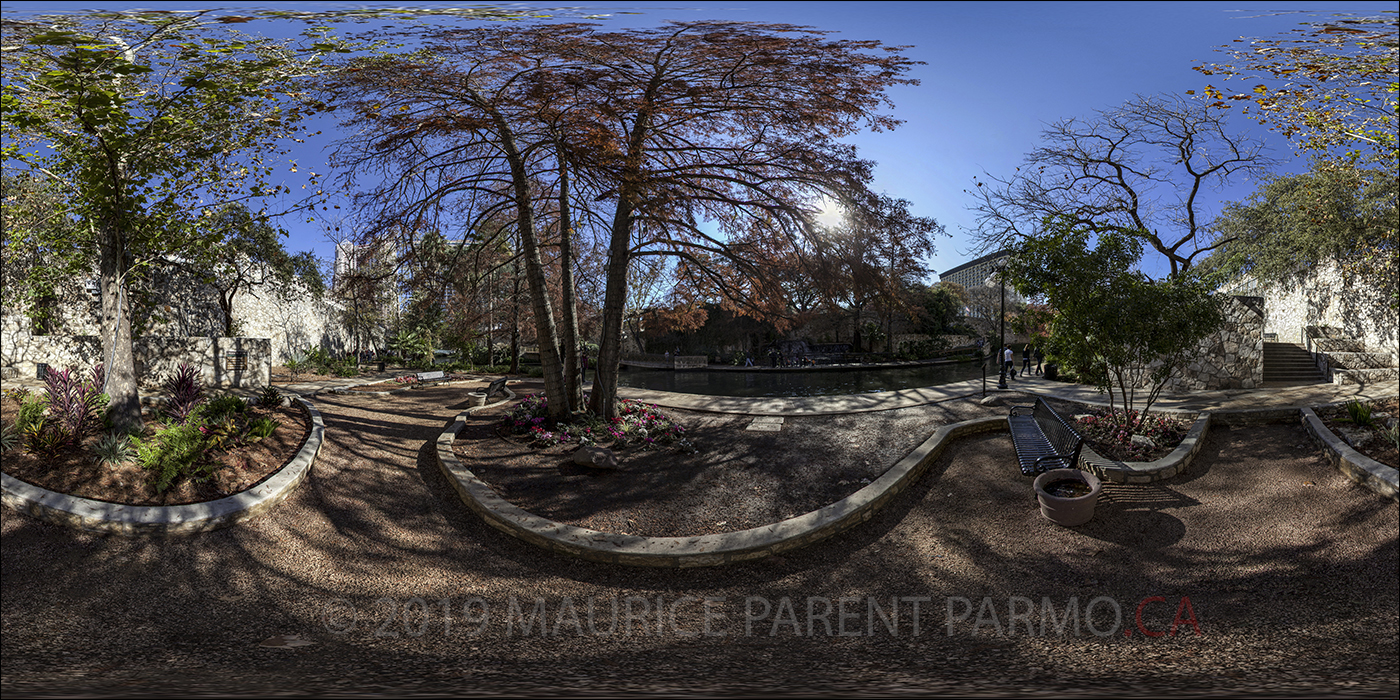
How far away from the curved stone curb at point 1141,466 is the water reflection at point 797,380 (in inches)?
326

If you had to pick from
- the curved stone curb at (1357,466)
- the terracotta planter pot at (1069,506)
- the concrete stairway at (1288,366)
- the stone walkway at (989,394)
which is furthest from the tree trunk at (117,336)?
the concrete stairway at (1288,366)

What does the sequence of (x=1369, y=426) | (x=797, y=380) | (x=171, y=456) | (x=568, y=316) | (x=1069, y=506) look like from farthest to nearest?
(x=797, y=380) < (x=568, y=316) < (x=1369, y=426) < (x=171, y=456) < (x=1069, y=506)

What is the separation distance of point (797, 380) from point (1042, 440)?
1303 centimetres

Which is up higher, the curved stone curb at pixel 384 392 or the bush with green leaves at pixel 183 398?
the bush with green leaves at pixel 183 398

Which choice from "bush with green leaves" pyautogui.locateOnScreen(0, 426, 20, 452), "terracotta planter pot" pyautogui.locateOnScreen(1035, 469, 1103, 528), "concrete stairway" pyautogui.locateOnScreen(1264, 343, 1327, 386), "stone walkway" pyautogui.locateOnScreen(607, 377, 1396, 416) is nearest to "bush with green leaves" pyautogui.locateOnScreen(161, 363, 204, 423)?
"bush with green leaves" pyautogui.locateOnScreen(0, 426, 20, 452)

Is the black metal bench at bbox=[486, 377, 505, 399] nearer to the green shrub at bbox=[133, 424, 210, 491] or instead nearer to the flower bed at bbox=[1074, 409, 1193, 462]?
the green shrub at bbox=[133, 424, 210, 491]

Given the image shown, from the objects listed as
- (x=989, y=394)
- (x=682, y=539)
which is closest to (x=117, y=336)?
(x=682, y=539)

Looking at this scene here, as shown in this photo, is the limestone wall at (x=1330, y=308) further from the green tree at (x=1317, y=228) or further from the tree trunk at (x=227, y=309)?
the tree trunk at (x=227, y=309)

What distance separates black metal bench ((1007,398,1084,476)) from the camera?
5344 mm

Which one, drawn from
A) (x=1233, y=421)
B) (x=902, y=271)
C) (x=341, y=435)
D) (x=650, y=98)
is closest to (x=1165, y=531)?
(x=1233, y=421)

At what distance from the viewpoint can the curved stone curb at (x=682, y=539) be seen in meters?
4.16

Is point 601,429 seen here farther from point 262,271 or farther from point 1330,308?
point 1330,308

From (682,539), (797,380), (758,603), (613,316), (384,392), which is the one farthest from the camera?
(797,380)

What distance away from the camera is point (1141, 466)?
5.68 metres
